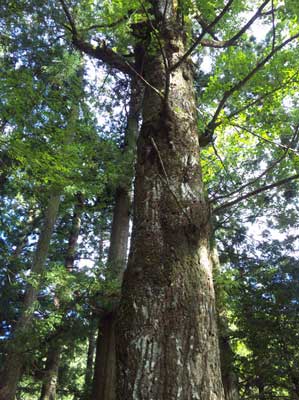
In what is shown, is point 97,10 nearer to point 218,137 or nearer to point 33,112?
point 33,112

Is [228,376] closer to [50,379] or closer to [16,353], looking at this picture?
[16,353]

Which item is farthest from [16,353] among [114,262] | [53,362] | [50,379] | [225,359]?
[225,359]

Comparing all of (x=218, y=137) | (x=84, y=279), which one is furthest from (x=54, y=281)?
(x=218, y=137)

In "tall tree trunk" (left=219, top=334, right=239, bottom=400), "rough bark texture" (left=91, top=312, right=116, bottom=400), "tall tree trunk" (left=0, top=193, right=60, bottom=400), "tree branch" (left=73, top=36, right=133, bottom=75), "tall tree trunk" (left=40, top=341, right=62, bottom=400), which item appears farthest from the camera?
"tall tree trunk" (left=40, top=341, right=62, bottom=400)

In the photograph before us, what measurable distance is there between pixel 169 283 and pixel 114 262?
4.44 meters

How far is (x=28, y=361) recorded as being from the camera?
19.9 feet

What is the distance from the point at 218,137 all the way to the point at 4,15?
5.48 meters

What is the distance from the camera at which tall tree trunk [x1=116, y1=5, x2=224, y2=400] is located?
1438 mm

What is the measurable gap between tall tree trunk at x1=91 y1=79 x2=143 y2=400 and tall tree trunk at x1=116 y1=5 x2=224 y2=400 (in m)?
3.56

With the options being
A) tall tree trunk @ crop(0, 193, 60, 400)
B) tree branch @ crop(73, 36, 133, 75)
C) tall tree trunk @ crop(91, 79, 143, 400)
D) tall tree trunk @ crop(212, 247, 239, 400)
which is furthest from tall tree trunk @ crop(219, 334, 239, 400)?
tree branch @ crop(73, 36, 133, 75)

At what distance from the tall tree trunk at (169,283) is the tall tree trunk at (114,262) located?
356 centimetres

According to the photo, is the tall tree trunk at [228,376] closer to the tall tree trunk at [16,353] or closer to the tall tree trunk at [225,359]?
the tall tree trunk at [225,359]

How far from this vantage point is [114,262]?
5.97m

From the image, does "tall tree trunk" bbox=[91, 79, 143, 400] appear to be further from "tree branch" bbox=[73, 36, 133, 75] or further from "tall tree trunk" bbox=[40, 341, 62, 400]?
"tree branch" bbox=[73, 36, 133, 75]
